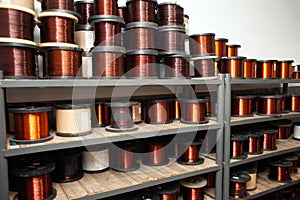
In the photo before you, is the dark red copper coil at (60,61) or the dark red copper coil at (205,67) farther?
the dark red copper coil at (205,67)

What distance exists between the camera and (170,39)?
75.2 inches

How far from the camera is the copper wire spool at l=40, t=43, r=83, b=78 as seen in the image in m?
1.51

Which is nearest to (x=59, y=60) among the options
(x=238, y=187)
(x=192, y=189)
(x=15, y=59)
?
(x=15, y=59)

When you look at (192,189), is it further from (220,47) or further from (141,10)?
(141,10)

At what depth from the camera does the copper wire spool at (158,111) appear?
6.46 ft

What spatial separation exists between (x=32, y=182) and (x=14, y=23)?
0.94m

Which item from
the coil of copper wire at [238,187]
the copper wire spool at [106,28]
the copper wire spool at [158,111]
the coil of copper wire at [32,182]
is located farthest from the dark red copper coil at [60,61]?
the coil of copper wire at [238,187]

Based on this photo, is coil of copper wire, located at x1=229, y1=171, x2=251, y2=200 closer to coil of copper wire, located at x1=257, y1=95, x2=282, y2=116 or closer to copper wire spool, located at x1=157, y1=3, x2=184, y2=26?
coil of copper wire, located at x1=257, y1=95, x2=282, y2=116

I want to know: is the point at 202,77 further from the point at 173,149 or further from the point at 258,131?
the point at 258,131

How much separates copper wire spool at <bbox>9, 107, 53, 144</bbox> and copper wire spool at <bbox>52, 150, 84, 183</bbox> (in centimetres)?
35

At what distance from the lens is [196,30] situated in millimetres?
2734

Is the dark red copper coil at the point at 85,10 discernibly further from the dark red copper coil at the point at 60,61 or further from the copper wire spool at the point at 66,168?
the copper wire spool at the point at 66,168

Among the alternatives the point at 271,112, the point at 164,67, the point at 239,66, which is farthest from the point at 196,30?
the point at 271,112

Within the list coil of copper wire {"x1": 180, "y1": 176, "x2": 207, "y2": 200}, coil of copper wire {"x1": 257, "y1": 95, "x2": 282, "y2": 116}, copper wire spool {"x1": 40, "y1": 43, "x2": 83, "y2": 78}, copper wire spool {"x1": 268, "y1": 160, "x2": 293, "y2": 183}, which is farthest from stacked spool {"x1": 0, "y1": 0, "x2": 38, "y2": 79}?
copper wire spool {"x1": 268, "y1": 160, "x2": 293, "y2": 183}
